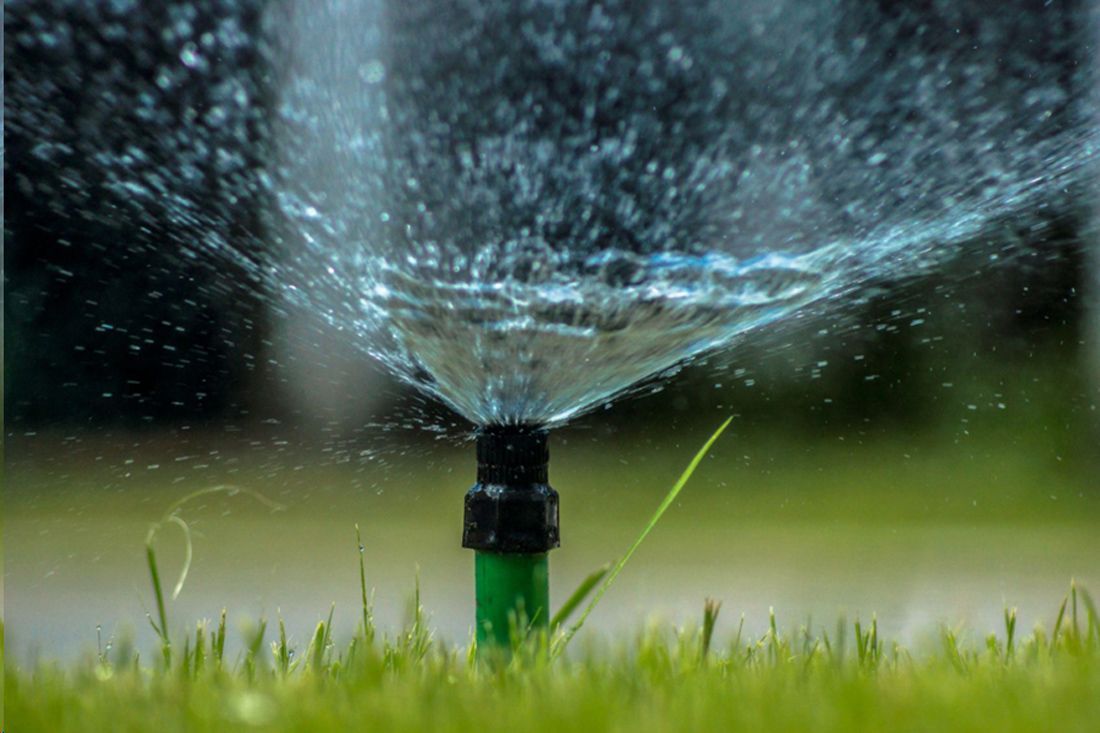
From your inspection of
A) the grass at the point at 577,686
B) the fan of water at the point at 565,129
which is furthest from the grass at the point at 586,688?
the fan of water at the point at 565,129

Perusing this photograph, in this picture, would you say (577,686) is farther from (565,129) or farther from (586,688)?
(565,129)

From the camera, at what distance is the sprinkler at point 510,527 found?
46.0 inches

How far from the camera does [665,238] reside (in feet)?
11.9

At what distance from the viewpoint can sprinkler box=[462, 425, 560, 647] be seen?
1.17 m

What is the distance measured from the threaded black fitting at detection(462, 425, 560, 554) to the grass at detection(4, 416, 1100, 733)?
0.08m

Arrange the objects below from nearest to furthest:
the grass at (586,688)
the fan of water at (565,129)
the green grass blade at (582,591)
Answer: the grass at (586,688), the green grass blade at (582,591), the fan of water at (565,129)

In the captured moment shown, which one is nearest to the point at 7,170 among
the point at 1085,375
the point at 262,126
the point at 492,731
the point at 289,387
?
the point at 262,126

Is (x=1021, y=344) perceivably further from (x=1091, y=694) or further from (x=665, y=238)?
(x=1091, y=694)

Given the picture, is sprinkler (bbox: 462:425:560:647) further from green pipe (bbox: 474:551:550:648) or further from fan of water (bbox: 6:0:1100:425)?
fan of water (bbox: 6:0:1100:425)

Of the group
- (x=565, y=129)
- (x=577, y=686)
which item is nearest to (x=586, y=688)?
(x=577, y=686)

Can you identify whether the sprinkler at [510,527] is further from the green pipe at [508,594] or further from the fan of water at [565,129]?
the fan of water at [565,129]

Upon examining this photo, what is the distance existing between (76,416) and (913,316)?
139 inches

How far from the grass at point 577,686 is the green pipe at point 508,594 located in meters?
0.03

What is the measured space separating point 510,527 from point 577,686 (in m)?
0.21
